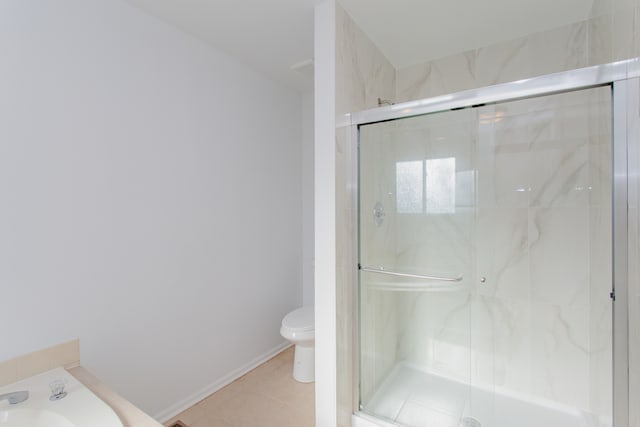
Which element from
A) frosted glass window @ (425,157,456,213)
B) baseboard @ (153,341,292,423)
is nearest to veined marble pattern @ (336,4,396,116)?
frosted glass window @ (425,157,456,213)

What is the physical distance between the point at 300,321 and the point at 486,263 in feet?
4.34

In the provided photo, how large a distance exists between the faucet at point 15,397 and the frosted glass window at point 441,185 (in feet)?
6.36

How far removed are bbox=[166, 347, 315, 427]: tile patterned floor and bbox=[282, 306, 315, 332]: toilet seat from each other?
423 millimetres

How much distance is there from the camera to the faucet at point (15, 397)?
3.41 ft

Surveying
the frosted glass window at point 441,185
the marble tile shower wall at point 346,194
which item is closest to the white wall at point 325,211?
the marble tile shower wall at point 346,194

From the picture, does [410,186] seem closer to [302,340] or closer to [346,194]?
[346,194]

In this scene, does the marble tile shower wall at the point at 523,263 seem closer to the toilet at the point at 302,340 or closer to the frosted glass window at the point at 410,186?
the frosted glass window at the point at 410,186

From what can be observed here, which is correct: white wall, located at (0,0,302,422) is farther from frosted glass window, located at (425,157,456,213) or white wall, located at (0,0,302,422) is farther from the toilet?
frosted glass window, located at (425,157,456,213)

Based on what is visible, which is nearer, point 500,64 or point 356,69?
point 356,69

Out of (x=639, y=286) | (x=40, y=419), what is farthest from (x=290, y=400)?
(x=639, y=286)

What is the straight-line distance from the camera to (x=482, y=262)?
1.90 m

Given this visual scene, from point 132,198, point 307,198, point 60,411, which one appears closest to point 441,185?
point 307,198

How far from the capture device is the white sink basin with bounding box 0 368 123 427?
0.97m

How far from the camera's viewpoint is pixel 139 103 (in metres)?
1.68
